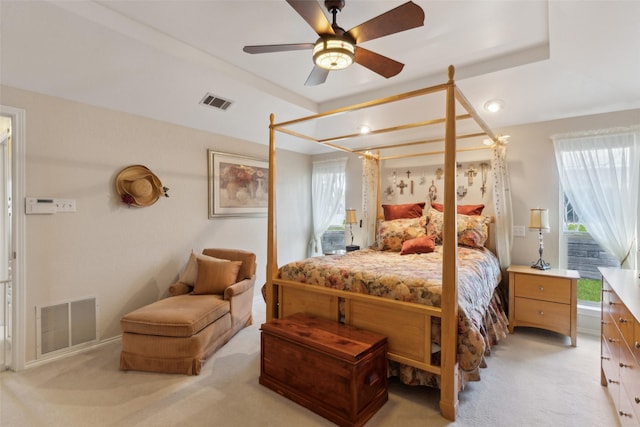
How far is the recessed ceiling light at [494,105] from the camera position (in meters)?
3.31

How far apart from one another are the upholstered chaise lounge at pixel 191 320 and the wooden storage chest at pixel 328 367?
0.65 m

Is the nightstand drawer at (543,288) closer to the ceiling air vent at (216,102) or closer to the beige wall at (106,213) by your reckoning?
the beige wall at (106,213)

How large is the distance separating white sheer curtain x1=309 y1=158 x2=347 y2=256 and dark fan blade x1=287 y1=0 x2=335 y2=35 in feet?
10.5

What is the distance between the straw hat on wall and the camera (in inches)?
120

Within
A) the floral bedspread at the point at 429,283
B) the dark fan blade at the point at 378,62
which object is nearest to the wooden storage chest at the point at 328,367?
the floral bedspread at the point at 429,283

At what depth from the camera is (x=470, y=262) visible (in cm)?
279

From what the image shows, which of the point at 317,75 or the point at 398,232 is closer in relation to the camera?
the point at 317,75

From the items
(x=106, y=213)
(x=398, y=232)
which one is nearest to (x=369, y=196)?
(x=398, y=232)

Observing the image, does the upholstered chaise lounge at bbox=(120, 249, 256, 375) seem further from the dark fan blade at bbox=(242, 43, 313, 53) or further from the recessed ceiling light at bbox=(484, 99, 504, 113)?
the recessed ceiling light at bbox=(484, 99, 504, 113)

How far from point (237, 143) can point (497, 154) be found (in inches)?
130

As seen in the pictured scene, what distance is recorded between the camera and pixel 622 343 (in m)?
1.69

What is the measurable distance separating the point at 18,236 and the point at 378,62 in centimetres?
315

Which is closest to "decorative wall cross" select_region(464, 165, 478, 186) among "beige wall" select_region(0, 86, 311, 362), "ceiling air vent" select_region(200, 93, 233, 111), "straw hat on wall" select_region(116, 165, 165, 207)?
"ceiling air vent" select_region(200, 93, 233, 111)

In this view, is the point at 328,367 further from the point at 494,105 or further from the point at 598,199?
the point at 598,199
